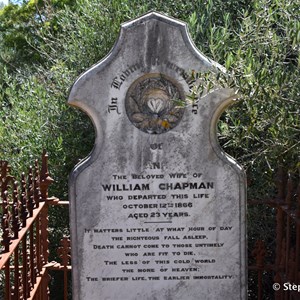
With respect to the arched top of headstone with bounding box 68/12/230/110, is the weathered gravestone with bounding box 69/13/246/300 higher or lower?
lower

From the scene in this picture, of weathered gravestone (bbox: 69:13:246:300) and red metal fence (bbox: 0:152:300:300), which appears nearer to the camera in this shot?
red metal fence (bbox: 0:152:300:300)

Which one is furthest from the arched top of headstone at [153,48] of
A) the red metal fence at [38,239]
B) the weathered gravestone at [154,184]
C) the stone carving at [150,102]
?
the red metal fence at [38,239]

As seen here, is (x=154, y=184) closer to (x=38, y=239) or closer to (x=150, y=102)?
(x=150, y=102)

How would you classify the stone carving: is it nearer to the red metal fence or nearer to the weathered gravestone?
the weathered gravestone

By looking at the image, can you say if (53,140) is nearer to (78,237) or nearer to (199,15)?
(199,15)

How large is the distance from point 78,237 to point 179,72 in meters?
1.47

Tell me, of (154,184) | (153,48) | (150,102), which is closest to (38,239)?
(154,184)

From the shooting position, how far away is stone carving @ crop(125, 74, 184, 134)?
4684 mm

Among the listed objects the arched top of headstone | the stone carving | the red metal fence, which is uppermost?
the arched top of headstone

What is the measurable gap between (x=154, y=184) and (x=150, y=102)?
2.05ft

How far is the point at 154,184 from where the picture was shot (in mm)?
4766

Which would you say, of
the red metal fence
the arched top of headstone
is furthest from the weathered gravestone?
the red metal fence

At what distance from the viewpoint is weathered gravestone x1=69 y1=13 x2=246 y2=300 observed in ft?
15.2

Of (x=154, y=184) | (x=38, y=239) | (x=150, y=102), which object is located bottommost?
(x=38, y=239)
